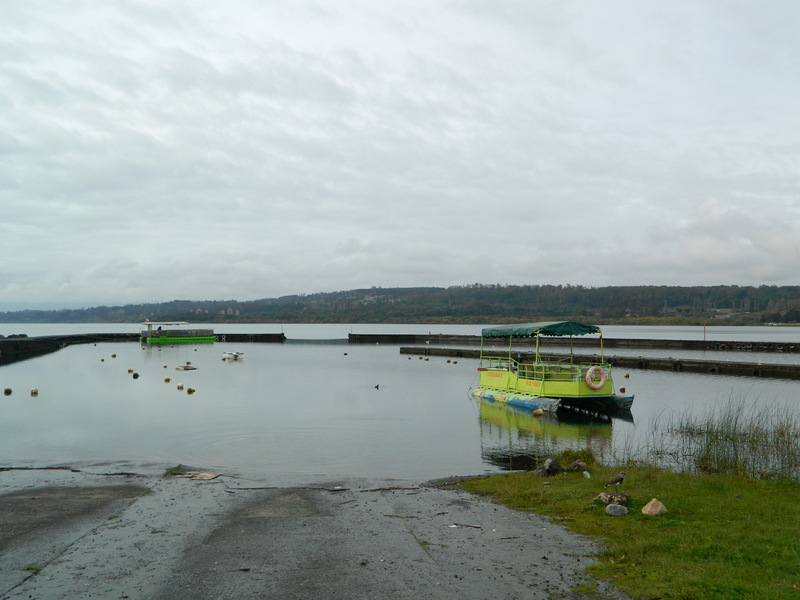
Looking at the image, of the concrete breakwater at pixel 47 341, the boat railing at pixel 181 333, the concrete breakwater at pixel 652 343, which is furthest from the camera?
the boat railing at pixel 181 333

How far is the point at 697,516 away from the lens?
9.11m

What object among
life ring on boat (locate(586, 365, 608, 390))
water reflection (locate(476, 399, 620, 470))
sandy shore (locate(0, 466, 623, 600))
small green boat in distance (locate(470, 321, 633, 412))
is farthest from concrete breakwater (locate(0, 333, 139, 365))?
sandy shore (locate(0, 466, 623, 600))

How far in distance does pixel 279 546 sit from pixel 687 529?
5401mm

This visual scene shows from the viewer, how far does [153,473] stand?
52.0 ft

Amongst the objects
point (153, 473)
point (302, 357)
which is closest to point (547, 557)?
point (153, 473)

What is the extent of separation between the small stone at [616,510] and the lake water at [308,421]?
7043mm

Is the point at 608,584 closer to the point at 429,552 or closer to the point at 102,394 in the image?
the point at 429,552

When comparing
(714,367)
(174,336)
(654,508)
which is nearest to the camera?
(654,508)

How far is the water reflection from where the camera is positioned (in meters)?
19.0

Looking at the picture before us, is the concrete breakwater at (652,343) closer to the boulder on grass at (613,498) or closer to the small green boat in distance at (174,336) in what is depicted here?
the small green boat in distance at (174,336)

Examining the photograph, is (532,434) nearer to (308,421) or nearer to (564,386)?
(564,386)

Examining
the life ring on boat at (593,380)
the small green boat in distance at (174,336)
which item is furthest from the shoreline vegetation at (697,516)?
the small green boat in distance at (174,336)

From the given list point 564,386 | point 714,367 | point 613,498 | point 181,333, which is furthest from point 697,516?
point 181,333

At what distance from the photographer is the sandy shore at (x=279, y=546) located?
6.91 m
